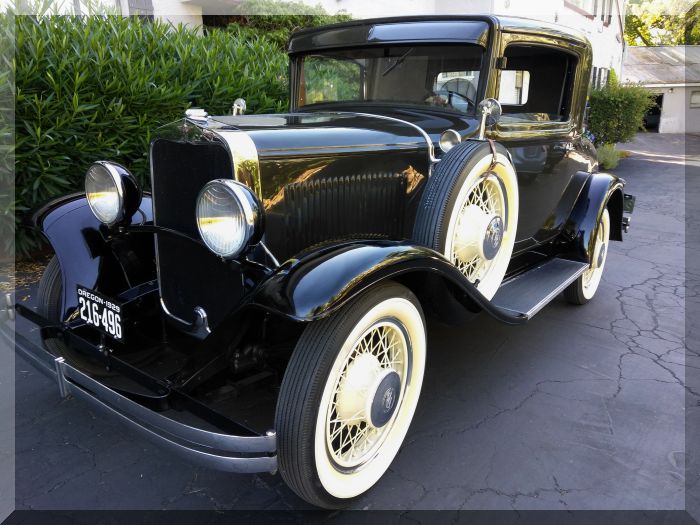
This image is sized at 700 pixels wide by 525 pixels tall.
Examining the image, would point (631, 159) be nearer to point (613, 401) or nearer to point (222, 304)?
point (613, 401)

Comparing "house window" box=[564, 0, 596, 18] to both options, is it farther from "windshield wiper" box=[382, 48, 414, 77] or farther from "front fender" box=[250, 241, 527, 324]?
"front fender" box=[250, 241, 527, 324]

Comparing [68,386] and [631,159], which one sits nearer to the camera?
Answer: [68,386]

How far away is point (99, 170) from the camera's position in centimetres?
240

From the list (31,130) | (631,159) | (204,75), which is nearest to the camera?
(31,130)

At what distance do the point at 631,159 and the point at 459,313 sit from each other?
43.1 ft

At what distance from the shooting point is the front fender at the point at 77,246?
2400mm

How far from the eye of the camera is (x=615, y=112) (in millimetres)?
12117

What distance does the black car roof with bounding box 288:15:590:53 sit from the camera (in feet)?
8.96

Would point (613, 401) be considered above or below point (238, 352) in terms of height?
below

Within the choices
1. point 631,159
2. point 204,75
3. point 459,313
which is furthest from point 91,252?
point 631,159

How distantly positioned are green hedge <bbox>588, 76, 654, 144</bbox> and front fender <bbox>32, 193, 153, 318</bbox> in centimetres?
1217

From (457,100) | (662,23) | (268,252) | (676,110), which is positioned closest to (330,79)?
(457,100)

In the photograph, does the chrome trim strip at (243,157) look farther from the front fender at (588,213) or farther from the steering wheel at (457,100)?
the front fender at (588,213)

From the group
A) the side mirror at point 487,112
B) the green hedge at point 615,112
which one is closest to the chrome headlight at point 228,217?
the side mirror at point 487,112
